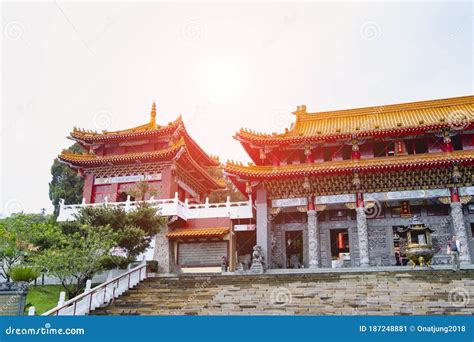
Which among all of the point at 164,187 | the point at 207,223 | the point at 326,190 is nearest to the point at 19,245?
the point at 164,187

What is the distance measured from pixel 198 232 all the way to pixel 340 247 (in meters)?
7.49

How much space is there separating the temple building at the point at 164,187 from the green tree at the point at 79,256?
454cm

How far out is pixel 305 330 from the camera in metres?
10.2

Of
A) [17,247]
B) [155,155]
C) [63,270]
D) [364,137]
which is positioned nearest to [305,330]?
[63,270]

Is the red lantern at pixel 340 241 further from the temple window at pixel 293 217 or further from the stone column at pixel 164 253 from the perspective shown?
the stone column at pixel 164 253

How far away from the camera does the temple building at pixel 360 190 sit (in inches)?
789

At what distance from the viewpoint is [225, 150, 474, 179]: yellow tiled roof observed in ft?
63.4

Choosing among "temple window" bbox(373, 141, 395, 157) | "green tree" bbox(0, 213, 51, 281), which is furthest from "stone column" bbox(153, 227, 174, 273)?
"temple window" bbox(373, 141, 395, 157)

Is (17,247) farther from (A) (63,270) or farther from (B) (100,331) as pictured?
(B) (100,331)

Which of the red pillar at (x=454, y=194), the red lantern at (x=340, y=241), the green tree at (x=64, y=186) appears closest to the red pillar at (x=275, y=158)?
the red lantern at (x=340, y=241)

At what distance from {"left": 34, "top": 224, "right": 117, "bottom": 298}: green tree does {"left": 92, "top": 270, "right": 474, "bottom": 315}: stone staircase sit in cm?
158

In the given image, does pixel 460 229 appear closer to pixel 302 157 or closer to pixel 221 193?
pixel 302 157

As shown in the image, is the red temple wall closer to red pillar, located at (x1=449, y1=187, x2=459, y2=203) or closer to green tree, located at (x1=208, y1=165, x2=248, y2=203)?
red pillar, located at (x1=449, y1=187, x2=459, y2=203)

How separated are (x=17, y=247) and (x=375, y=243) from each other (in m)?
17.0
